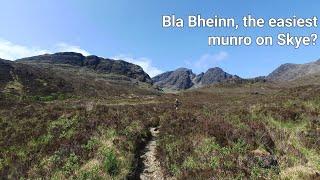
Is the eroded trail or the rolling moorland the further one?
the eroded trail

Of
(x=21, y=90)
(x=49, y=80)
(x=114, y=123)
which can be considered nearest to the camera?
(x=114, y=123)

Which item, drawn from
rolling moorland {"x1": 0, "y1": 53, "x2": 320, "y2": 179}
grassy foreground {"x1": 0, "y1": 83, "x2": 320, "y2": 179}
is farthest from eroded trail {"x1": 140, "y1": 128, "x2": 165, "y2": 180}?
grassy foreground {"x1": 0, "y1": 83, "x2": 320, "y2": 179}

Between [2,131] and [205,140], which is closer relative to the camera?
[205,140]

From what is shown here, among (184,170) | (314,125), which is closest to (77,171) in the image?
(184,170)

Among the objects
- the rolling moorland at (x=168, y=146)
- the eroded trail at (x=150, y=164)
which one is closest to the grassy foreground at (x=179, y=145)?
the rolling moorland at (x=168, y=146)

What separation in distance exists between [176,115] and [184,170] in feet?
31.2

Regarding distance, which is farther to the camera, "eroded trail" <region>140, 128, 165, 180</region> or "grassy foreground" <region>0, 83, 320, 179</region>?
"eroded trail" <region>140, 128, 165, 180</region>

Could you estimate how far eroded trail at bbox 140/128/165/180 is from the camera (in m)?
14.8

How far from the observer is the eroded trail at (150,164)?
14801mm

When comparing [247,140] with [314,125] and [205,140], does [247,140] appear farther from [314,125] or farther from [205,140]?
[314,125]

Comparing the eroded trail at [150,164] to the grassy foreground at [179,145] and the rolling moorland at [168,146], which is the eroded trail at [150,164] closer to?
the rolling moorland at [168,146]

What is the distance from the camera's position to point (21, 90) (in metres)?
85.5

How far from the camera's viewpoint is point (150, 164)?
16062mm

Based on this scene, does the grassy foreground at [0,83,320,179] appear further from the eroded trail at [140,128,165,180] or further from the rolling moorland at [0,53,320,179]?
the eroded trail at [140,128,165,180]
